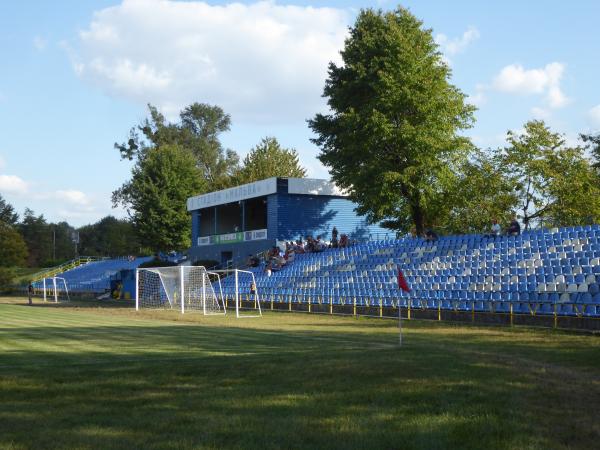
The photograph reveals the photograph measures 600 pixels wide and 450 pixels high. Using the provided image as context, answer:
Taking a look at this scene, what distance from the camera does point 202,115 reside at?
93.9 meters

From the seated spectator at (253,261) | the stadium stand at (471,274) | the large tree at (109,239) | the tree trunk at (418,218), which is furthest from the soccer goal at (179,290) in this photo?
the large tree at (109,239)

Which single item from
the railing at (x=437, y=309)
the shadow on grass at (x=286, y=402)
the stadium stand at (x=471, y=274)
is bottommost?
the shadow on grass at (x=286, y=402)

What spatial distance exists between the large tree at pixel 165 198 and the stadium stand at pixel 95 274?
317 centimetres

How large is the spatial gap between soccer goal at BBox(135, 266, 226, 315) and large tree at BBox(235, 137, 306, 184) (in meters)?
31.9

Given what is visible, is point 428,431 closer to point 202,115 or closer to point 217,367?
point 217,367

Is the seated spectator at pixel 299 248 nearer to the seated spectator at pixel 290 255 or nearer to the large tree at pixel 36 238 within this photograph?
the seated spectator at pixel 290 255

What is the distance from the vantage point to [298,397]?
9.73 m

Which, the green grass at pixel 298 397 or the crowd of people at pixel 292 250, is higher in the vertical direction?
the crowd of people at pixel 292 250

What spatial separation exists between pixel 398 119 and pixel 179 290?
611 inches

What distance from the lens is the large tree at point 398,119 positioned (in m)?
35.1

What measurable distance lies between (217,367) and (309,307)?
74.0 ft

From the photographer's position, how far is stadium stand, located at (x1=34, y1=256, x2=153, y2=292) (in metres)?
62.5

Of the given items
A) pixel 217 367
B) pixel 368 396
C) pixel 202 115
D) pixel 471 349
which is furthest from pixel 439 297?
pixel 202 115

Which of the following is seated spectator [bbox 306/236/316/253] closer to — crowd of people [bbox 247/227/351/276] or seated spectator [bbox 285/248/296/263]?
crowd of people [bbox 247/227/351/276]
